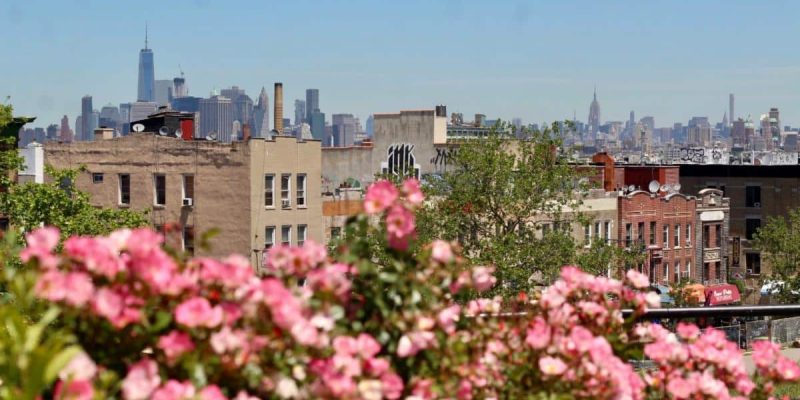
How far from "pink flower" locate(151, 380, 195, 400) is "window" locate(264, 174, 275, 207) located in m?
63.5

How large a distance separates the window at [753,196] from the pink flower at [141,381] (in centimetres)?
9140

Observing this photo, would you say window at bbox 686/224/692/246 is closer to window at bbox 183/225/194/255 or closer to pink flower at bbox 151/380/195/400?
window at bbox 183/225/194/255

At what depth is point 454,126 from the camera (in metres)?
110

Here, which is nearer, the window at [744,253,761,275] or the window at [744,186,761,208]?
the window at [744,253,761,275]

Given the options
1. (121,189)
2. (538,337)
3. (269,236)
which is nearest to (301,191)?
(269,236)

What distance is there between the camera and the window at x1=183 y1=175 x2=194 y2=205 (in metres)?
69.2

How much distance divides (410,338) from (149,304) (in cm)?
102

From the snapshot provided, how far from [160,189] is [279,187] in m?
5.94

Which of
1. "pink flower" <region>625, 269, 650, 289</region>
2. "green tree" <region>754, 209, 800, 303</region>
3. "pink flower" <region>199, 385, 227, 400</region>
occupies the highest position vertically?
"pink flower" <region>625, 269, 650, 289</region>

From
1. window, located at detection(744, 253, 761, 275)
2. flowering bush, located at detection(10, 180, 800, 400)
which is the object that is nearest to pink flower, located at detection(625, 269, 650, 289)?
flowering bush, located at detection(10, 180, 800, 400)

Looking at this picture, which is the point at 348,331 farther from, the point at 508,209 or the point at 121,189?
the point at 121,189

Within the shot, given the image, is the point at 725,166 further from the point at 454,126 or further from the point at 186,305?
the point at 186,305

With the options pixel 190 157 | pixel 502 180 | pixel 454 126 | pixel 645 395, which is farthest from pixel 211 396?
pixel 454 126

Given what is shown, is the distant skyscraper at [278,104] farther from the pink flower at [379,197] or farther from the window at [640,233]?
the pink flower at [379,197]
